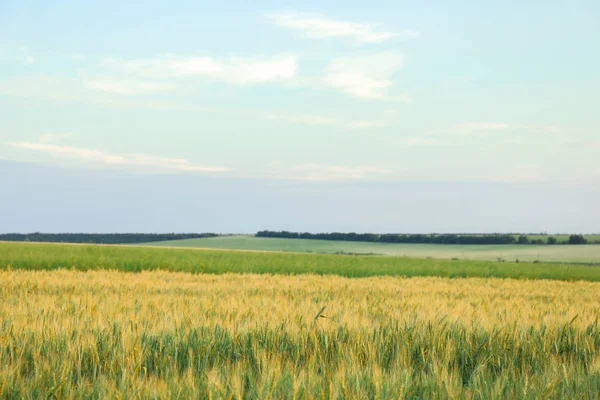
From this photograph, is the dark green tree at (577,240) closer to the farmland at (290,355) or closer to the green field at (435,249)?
the green field at (435,249)

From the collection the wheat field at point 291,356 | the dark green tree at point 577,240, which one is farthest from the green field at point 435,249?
the wheat field at point 291,356

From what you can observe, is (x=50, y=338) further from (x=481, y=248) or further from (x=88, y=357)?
(x=481, y=248)

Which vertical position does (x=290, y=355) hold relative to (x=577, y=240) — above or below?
above

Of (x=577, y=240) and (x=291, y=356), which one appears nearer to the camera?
(x=291, y=356)

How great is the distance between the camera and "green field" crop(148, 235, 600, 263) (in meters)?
52.0

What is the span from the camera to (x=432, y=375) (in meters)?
3.56

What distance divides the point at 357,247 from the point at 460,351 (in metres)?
64.1

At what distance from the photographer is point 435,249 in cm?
6306

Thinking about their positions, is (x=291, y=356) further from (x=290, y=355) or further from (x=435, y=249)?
(x=435, y=249)

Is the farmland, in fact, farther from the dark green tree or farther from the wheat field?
the dark green tree

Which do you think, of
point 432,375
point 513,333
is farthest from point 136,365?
point 513,333

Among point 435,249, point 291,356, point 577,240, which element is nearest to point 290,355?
point 291,356

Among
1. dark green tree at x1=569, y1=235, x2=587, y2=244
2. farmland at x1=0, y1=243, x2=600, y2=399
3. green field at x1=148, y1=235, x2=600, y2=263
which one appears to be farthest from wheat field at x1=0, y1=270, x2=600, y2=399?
dark green tree at x1=569, y1=235, x2=587, y2=244

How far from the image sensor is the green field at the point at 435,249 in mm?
51969
